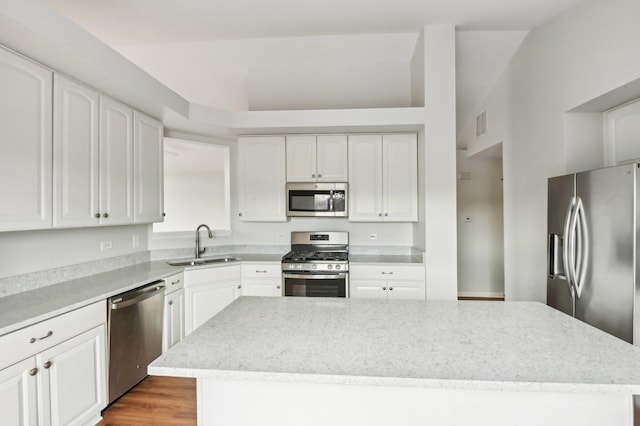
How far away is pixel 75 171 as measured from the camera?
2133mm

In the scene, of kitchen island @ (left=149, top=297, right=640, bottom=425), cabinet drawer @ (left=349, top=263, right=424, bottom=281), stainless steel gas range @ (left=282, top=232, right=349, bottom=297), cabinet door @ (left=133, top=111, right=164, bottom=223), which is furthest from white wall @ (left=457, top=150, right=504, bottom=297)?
cabinet door @ (left=133, top=111, right=164, bottom=223)

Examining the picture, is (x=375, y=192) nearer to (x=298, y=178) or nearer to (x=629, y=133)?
(x=298, y=178)

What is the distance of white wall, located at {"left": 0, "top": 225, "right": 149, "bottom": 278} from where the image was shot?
1.99m

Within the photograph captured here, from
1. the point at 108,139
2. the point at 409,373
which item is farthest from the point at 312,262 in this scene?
the point at 409,373

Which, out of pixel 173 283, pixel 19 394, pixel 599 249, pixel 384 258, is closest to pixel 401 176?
pixel 384 258

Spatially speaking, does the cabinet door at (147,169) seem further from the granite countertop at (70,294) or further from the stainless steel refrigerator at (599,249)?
the stainless steel refrigerator at (599,249)

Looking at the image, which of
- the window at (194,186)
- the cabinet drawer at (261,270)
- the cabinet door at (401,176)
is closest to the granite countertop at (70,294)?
the cabinet drawer at (261,270)

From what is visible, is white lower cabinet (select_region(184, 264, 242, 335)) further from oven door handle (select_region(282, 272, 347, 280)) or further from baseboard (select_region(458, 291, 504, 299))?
baseboard (select_region(458, 291, 504, 299))

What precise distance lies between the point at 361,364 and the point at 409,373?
0.15 metres

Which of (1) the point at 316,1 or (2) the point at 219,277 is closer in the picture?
(1) the point at 316,1

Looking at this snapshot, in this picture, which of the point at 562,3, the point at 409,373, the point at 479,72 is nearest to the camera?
the point at 409,373

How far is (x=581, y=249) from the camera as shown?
2088 mm

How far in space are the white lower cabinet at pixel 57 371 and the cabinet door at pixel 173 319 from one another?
654 millimetres

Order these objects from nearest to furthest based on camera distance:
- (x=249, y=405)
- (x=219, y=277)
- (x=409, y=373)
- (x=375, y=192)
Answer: (x=409, y=373)
(x=249, y=405)
(x=219, y=277)
(x=375, y=192)
